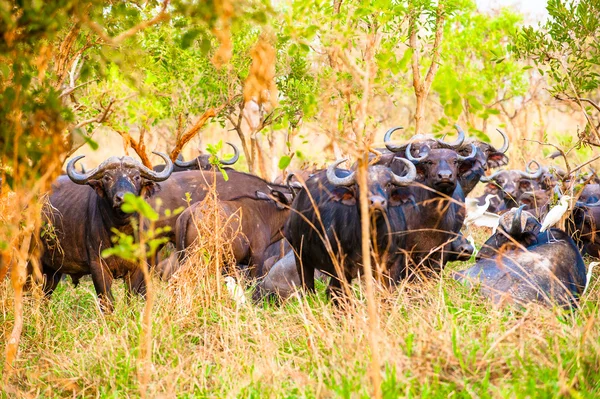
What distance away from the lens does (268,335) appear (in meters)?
5.59

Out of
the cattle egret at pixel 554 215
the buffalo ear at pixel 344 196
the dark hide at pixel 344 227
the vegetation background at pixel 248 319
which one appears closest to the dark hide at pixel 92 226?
the vegetation background at pixel 248 319

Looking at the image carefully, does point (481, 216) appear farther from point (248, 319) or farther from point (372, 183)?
point (248, 319)

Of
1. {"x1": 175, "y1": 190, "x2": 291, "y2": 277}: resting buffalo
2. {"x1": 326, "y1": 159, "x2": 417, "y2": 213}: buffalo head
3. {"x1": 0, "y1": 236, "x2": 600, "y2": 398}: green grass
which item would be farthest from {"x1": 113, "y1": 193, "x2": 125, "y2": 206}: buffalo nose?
{"x1": 326, "y1": 159, "x2": 417, "y2": 213}: buffalo head

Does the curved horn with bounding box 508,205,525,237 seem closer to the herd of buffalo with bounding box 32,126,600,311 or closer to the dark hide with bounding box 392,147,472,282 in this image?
the herd of buffalo with bounding box 32,126,600,311

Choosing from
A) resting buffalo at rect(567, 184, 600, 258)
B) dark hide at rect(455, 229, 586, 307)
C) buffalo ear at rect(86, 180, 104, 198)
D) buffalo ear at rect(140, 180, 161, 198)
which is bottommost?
resting buffalo at rect(567, 184, 600, 258)

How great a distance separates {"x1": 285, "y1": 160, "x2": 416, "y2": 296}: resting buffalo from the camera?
7.24 metres

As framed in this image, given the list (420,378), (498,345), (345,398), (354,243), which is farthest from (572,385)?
(354,243)

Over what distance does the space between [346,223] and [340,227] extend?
0.07 metres

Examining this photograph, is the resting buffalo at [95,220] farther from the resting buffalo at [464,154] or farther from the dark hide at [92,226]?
the resting buffalo at [464,154]

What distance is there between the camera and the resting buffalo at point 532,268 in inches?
252

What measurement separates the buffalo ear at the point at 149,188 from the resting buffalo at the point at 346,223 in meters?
1.63

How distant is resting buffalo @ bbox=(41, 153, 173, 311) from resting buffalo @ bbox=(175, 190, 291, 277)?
1.90 feet

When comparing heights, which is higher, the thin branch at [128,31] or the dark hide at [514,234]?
the thin branch at [128,31]

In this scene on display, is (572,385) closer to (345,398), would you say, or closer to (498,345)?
(498,345)
